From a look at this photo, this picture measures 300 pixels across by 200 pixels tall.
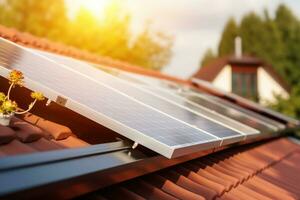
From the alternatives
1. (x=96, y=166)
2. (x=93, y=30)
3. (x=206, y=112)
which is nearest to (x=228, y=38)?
(x=93, y=30)

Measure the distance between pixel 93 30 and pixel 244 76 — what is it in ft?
49.4

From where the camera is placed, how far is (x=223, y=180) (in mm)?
4570

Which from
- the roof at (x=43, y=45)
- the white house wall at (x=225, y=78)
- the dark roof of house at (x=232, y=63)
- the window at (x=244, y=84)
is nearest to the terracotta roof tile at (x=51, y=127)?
the roof at (x=43, y=45)

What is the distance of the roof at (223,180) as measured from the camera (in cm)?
345

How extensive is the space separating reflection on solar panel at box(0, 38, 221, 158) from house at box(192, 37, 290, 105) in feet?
133

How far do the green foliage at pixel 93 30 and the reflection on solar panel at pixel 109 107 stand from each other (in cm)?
3609

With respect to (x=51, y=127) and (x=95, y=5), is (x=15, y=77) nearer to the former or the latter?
(x=51, y=127)

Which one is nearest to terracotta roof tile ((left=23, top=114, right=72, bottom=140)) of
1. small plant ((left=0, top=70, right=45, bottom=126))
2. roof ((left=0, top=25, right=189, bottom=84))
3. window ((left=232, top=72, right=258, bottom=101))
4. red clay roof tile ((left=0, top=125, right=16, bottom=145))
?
small plant ((left=0, top=70, right=45, bottom=126))

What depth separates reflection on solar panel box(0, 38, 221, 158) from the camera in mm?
3213

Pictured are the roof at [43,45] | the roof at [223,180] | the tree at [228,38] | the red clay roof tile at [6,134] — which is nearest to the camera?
the red clay roof tile at [6,134]

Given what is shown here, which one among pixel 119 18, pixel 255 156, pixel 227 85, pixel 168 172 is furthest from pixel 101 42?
pixel 168 172

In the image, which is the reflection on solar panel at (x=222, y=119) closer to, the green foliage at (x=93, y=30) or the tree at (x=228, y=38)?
the green foliage at (x=93, y=30)

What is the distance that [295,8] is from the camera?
247 ft

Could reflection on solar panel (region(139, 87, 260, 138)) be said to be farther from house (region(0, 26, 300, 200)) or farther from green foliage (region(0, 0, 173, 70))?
green foliage (region(0, 0, 173, 70))
